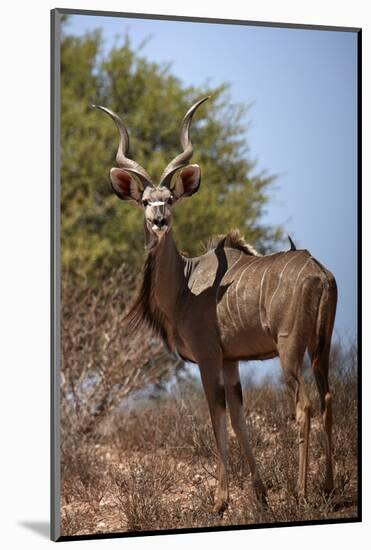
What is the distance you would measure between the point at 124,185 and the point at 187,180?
1.24 feet

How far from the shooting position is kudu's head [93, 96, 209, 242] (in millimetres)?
7453

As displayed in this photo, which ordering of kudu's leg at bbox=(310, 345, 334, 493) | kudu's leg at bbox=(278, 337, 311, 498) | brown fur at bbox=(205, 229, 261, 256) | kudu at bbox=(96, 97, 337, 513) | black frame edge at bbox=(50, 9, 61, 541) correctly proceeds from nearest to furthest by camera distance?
1. black frame edge at bbox=(50, 9, 61, 541)
2. kudu's leg at bbox=(278, 337, 311, 498)
3. kudu at bbox=(96, 97, 337, 513)
4. kudu's leg at bbox=(310, 345, 334, 493)
5. brown fur at bbox=(205, 229, 261, 256)

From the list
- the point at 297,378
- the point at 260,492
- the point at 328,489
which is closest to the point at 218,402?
the point at 297,378

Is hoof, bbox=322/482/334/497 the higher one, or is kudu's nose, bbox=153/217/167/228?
kudu's nose, bbox=153/217/167/228

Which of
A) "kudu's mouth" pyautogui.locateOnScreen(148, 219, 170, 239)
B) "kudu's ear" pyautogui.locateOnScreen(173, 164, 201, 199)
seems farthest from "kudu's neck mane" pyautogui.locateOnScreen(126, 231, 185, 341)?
"kudu's ear" pyautogui.locateOnScreen(173, 164, 201, 199)

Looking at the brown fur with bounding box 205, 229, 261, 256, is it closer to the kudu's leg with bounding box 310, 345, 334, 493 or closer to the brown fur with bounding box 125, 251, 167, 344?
the brown fur with bounding box 125, 251, 167, 344

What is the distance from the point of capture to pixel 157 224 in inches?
292

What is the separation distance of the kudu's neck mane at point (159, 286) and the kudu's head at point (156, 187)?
0.15 meters

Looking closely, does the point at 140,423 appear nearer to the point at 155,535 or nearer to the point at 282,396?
the point at 282,396

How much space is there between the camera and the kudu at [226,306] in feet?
24.5

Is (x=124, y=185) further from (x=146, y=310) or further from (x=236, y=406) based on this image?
(x=236, y=406)

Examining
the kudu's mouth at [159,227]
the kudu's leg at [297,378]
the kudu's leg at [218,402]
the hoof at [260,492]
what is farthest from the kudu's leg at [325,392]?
the kudu's mouth at [159,227]

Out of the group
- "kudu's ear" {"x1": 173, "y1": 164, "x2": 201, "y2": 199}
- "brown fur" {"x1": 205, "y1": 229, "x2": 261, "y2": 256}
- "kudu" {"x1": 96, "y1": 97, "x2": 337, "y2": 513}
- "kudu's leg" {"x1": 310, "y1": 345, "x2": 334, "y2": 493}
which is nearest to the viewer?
"kudu" {"x1": 96, "y1": 97, "x2": 337, "y2": 513}

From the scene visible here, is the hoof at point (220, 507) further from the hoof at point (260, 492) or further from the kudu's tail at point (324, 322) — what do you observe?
the kudu's tail at point (324, 322)
